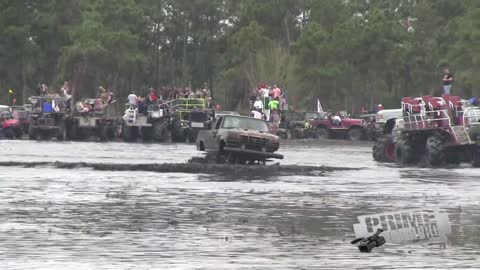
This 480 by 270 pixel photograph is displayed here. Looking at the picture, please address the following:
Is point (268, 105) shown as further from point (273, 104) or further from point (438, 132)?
point (438, 132)

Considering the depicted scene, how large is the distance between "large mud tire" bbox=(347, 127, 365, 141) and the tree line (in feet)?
42.5

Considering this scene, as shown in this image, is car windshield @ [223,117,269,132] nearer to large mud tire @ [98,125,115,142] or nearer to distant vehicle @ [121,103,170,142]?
distant vehicle @ [121,103,170,142]

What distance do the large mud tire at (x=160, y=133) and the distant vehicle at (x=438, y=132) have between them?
20.3m

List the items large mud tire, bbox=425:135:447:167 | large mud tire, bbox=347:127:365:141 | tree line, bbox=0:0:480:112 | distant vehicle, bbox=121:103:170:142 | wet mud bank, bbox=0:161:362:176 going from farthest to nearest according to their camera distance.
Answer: tree line, bbox=0:0:480:112
large mud tire, bbox=347:127:365:141
distant vehicle, bbox=121:103:170:142
large mud tire, bbox=425:135:447:167
wet mud bank, bbox=0:161:362:176

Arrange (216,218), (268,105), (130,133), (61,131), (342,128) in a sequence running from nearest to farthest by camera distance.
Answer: (216,218)
(61,131)
(130,133)
(268,105)
(342,128)

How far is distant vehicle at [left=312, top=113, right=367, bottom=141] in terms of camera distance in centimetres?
7356

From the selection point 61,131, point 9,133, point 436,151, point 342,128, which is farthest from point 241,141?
point 342,128

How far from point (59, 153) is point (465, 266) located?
1195 inches

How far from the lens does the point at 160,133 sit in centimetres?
6128

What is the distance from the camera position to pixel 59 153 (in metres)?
43.7

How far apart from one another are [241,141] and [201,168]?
2971 mm

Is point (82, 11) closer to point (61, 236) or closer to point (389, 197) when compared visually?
point (389, 197)

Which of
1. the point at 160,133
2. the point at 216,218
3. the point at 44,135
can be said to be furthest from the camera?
the point at 44,135

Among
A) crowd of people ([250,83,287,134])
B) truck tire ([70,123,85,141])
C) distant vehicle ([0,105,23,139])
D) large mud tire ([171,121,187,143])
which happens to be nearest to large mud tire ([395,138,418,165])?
crowd of people ([250,83,287,134])
